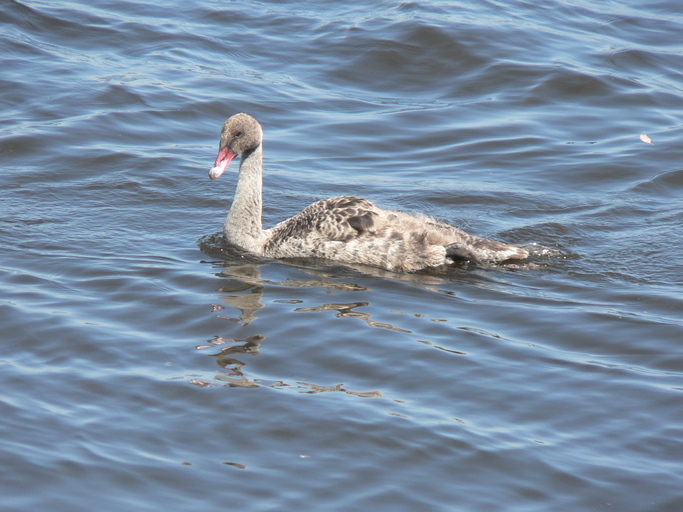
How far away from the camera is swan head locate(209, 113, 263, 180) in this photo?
9438 mm

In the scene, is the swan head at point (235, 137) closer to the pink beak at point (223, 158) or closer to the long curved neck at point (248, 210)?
the pink beak at point (223, 158)

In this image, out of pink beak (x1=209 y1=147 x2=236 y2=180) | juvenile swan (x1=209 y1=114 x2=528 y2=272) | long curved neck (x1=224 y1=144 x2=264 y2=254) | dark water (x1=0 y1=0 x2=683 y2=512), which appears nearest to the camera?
dark water (x1=0 y1=0 x2=683 y2=512)

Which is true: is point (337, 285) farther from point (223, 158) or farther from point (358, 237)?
point (223, 158)

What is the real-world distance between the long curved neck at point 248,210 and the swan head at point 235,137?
200 millimetres

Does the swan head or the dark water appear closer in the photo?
the dark water

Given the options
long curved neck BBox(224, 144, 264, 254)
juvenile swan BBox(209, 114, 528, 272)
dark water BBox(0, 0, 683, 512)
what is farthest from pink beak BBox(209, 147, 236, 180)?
dark water BBox(0, 0, 683, 512)

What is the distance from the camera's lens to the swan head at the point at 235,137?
9.44 metres

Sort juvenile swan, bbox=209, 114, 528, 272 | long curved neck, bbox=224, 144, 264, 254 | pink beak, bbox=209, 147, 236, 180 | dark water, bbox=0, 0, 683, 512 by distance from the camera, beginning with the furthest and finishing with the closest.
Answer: long curved neck, bbox=224, 144, 264, 254 < pink beak, bbox=209, 147, 236, 180 < juvenile swan, bbox=209, 114, 528, 272 < dark water, bbox=0, 0, 683, 512

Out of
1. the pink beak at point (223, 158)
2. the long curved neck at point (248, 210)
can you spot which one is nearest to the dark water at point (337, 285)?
the long curved neck at point (248, 210)

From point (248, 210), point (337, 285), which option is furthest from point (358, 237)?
point (248, 210)

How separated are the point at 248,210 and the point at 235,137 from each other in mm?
745

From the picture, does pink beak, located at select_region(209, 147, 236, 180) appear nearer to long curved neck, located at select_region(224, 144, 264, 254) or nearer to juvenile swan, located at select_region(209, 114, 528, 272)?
juvenile swan, located at select_region(209, 114, 528, 272)

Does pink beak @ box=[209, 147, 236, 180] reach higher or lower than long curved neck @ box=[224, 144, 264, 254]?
higher

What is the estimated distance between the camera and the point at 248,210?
970 centimetres
